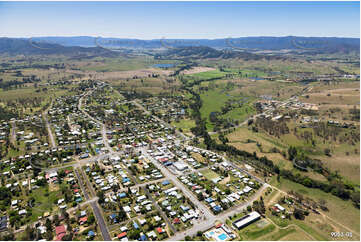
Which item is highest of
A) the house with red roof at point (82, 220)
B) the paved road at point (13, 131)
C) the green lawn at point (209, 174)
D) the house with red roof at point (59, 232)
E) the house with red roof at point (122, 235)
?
the paved road at point (13, 131)

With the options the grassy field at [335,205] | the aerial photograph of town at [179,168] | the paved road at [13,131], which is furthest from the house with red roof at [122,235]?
the paved road at [13,131]

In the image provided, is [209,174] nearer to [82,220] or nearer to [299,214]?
[299,214]

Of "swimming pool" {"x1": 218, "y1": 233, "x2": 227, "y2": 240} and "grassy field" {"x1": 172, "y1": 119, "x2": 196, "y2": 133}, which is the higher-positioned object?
"grassy field" {"x1": 172, "y1": 119, "x2": 196, "y2": 133}

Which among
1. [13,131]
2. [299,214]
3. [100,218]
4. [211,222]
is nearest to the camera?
[211,222]

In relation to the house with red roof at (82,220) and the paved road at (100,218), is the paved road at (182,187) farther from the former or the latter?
the house with red roof at (82,220)

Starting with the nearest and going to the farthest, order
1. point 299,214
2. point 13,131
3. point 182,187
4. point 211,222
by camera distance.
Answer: point 211,222 < point 299,214 < point 182,187 < point 13,131

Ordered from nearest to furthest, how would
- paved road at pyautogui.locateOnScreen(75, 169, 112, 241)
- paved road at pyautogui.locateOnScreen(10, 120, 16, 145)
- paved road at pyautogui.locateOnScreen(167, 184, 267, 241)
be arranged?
paved road at pyautogui.locateOnScreen(75, 169, 112, 241) → paved road at pyautogui.locateOnScreen(167, 184, 267, 241) → paved road at pyautogui.locateOnScreen(10, 120, 16, 145)

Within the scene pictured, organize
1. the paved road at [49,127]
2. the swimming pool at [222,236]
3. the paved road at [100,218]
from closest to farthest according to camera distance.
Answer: the swimming pool at [222,236] → the paved road at [100,218] → the paved road at [49,127]

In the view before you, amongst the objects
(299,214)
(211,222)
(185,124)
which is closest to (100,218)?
(211,222)

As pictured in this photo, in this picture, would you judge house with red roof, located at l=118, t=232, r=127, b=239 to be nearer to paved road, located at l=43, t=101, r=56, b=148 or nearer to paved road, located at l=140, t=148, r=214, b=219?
paved road, located at l=140, t=148, r=214, b=219

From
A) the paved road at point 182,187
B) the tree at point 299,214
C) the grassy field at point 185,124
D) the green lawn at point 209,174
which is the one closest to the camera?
the tree at point 299,214

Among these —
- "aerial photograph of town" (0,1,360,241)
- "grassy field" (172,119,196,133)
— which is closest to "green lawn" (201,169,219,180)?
"aerial photograph of town" (0,1,360,241)

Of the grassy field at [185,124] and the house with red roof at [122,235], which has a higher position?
the grassy field at [185,124]

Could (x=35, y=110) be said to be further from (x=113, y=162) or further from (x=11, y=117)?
(x=113, y=162)
